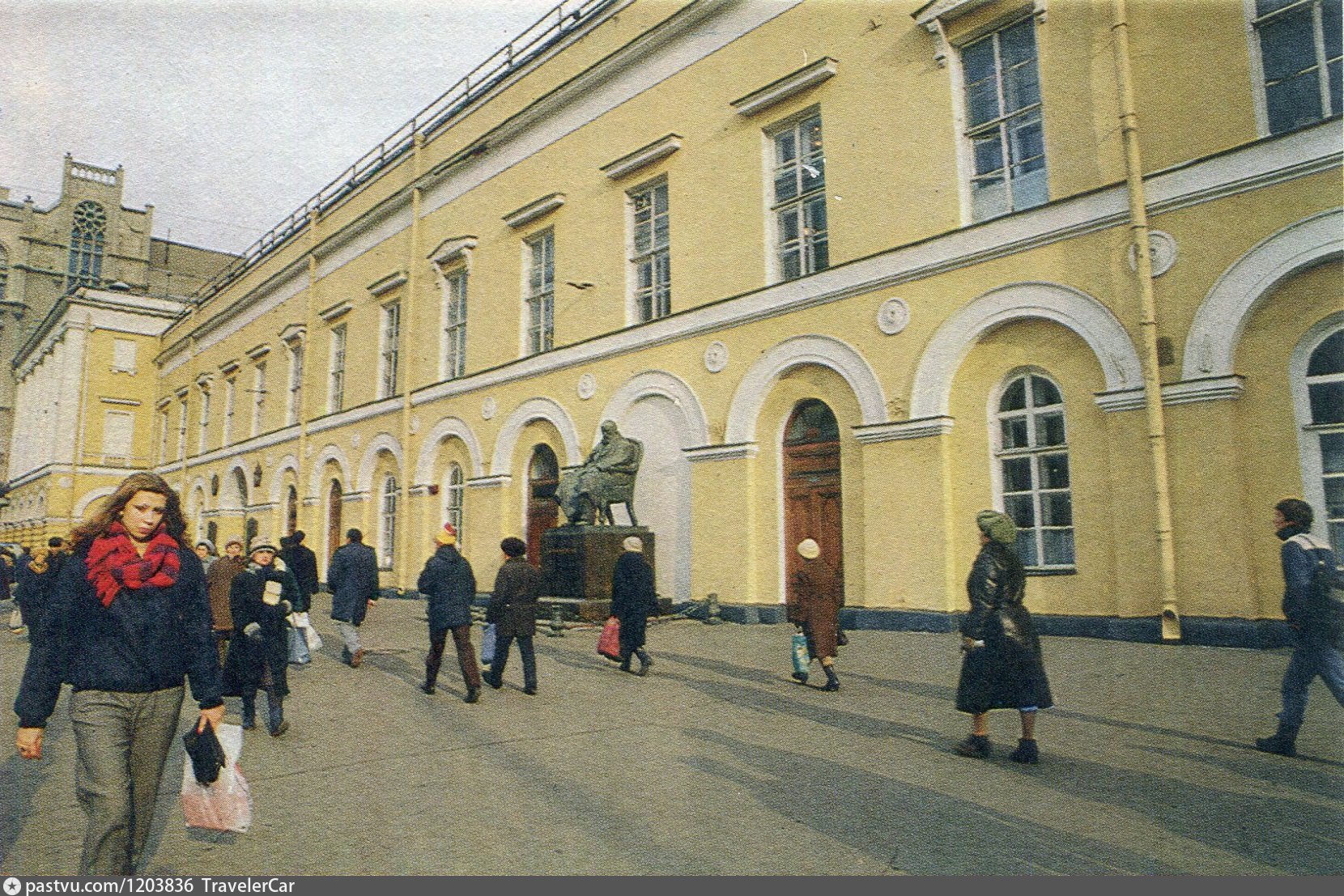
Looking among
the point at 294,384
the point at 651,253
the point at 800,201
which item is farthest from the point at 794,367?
the point at 294,384

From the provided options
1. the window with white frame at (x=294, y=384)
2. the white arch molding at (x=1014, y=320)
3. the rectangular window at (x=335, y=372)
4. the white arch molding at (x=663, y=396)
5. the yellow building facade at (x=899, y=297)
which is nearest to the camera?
the yellow building facade at (x=899, y=297)

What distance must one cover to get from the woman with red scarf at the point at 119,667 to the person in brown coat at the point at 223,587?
3.88 meters

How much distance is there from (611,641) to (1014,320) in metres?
6.48

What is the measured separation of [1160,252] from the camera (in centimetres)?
927

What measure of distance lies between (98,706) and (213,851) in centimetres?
111

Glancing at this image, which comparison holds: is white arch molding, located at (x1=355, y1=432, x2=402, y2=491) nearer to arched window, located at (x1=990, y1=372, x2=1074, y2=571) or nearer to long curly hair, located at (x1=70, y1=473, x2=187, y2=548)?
arched window, located at (x1=990, y1=372, x2=1074, y2=571)

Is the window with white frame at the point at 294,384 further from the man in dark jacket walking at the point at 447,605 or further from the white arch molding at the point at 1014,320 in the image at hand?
the white arch molding at the point at 1014,320

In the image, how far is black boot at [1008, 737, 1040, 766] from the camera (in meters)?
5.17

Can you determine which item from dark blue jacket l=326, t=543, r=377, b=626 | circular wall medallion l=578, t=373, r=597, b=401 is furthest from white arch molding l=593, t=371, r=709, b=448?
dark blue jacket l=326, t=543, r=377, b=626

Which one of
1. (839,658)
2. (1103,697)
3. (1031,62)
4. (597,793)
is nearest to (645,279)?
(1031,62)

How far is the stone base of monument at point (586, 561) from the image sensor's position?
13484 millimetres

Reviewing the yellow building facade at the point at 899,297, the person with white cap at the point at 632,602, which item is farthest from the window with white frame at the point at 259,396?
the person with white cap at the point at 632,602

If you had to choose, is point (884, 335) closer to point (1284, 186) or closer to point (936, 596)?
point (936, 596)

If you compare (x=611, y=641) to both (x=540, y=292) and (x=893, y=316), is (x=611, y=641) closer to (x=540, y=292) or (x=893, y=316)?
(x=893, y=316)
